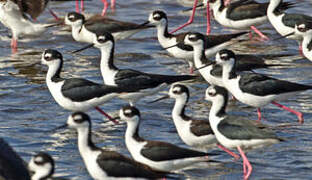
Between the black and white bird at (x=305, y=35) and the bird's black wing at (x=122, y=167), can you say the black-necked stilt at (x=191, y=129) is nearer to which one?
the bird's black wing at (x=122, y=167)

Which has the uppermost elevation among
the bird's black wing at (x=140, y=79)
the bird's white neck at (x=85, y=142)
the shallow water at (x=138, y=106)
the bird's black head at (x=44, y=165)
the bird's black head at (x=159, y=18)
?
the bird's black head at (x=44, y=165)

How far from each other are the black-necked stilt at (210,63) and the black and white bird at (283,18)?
2.61 m

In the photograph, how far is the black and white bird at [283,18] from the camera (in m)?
15.9

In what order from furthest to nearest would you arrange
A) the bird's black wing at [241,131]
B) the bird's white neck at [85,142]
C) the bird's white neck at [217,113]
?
the bird's white neck at [217,113], the bird's black wing at [241,131], the bird's white neck at [85,142]

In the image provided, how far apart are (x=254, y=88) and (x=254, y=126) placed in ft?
6.05

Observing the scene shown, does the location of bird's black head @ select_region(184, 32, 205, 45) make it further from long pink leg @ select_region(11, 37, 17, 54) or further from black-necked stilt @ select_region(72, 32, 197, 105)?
long pink leg @ select_region(11, 37, 17, 54)

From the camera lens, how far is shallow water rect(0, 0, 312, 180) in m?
10.1

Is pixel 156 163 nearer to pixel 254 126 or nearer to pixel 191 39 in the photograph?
pixel 254 126

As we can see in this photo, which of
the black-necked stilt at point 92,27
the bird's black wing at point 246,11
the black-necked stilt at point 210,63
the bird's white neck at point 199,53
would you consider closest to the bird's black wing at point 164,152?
the black-necked stilt at point 210,63

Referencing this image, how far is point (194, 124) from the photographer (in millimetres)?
10133

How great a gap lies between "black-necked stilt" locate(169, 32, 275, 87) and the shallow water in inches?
16.9

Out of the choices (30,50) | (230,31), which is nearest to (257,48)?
(230,31)

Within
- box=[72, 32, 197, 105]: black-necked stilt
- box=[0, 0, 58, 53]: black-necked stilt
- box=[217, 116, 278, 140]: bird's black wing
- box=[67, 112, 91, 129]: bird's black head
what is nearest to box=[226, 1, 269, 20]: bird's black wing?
box=[0, 0, 58, 53]: black-necked stilt

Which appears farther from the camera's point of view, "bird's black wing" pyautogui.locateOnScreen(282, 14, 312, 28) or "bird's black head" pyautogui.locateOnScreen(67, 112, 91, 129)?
"bird's black wing" pyautogui.locateOnScreen(282, 14, 312, 28)
